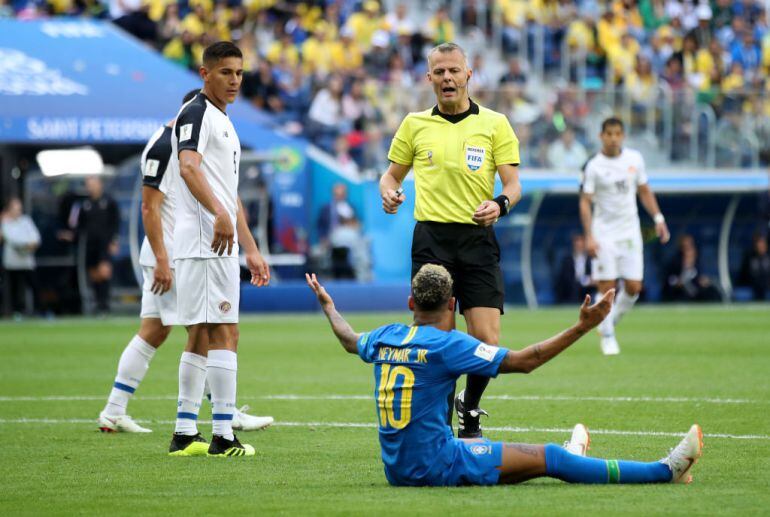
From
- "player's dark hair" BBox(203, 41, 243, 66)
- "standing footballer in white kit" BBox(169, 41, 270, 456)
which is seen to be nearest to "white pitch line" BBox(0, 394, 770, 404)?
"standing footballer in white kit" BBox(169, 41, 270, 456)

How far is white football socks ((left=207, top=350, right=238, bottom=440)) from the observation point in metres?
8.51

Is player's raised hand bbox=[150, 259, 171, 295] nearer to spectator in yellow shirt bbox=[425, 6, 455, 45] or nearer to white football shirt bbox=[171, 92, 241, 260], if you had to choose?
white football shirt bbox=[171, 92, 241, 260]

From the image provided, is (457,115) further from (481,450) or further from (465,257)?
(481,450)

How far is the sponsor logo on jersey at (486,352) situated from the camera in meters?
6.83

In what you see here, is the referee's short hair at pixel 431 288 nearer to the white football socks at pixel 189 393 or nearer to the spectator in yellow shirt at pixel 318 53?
the white football socks at pixel 189 393

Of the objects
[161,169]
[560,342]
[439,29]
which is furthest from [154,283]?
[439,29]

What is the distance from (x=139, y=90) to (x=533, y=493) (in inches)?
776

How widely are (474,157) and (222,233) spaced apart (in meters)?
1.64

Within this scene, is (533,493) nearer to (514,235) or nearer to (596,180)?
(596,180)

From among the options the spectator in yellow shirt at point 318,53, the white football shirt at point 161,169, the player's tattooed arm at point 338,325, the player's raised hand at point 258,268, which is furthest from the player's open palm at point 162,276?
the spectator in yellow shirt at point 318,53

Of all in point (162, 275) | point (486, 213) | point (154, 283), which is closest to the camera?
point (486, 213)

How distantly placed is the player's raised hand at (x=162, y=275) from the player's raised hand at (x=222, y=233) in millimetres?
1097

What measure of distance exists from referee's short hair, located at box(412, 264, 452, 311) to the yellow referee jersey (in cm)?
181

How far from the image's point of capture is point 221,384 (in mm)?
8508
